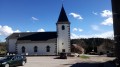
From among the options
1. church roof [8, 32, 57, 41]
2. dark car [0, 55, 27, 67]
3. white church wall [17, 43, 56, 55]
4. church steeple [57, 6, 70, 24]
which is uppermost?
church steeple [57, 6, 70, 24]

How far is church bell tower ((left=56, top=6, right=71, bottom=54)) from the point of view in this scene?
60781 mm

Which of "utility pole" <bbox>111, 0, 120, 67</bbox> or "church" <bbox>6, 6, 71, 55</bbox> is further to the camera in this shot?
"church" <bbox>6, 6, 71, 55</bbox>

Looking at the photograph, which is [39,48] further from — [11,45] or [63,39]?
[11,45]

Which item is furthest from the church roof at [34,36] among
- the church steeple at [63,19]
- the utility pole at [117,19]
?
the utility pole at [117,19]

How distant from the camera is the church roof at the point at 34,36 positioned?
62331mm

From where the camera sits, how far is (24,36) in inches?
2534

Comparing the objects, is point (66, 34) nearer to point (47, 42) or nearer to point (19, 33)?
point (47, 42)

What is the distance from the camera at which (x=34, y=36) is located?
63656mm

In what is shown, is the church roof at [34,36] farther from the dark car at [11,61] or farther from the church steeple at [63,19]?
the dark car at [11,61]

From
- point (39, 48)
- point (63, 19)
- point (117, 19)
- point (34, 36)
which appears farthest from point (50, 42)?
point (117, 19)

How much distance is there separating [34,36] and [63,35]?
26.5 feet

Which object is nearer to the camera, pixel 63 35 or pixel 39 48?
pixel 63 35

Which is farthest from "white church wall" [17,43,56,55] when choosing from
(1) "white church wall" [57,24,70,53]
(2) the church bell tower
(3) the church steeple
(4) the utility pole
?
(4) the utility pole

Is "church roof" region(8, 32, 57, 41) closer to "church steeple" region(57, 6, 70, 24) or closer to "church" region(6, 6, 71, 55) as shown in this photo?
"church" region(6, 6, 71, 55)
